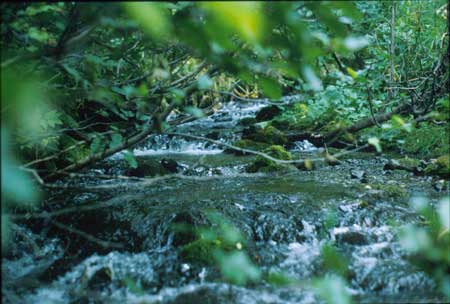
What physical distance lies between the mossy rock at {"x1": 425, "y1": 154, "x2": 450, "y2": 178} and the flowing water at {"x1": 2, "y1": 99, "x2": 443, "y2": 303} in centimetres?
19

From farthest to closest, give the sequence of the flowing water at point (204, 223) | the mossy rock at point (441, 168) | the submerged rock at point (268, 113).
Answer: the submerged rock at point (268, 113) → the mossy rock at point (441, 168) → the flowing water at point (204, 223)

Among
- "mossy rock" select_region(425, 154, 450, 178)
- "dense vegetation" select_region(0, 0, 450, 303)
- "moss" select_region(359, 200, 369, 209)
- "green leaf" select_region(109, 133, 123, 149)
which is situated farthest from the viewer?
"mossy rock" select_region(425, 154, 450, 178)

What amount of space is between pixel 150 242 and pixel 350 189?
3148 mm

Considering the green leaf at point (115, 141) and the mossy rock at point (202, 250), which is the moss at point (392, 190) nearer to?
the mossy rock at point (202, 250)

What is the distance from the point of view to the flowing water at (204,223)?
3746mm

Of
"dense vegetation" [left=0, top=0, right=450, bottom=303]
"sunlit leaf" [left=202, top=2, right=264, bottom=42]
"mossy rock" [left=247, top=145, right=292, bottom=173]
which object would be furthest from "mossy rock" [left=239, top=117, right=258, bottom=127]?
"sunlit leaf" [left=202, top=2, right=264, bottom=42]

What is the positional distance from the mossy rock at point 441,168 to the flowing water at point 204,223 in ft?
0.63

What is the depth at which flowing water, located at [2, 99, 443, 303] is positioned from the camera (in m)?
3.75

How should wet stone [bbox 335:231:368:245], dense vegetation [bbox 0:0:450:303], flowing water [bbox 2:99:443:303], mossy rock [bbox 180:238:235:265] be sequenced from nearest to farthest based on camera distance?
dense vegetation [bbox 0:0:450:303] → flowing water [bbox 2:99:443:303] → mossy rock [bbox 180:238:235:265] → wet stone [bbox 335:231:368:245]

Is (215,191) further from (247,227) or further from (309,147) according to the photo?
(309,147)

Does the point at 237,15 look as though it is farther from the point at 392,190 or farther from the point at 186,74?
the point at 392,190

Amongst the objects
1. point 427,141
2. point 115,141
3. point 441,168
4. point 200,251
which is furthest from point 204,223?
point 427,141

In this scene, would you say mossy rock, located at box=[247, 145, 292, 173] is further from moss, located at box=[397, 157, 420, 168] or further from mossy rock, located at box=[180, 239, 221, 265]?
mossy rock, located at box=[180, 239, 221, 265]

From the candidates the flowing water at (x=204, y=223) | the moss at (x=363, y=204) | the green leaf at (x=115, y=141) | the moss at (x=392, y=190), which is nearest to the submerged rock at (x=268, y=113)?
the flowing water at (x=204, y=223)
